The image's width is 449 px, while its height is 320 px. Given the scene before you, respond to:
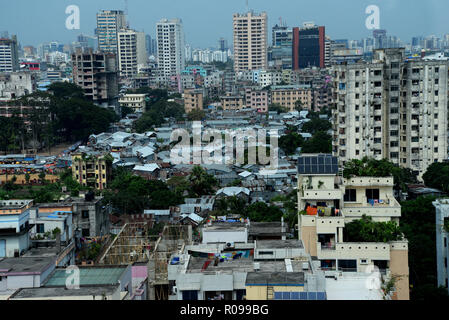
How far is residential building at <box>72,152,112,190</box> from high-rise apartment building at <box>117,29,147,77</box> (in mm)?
12085

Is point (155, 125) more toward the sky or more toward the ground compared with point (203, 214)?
more toward the sky

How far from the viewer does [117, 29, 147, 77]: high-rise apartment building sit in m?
21.4

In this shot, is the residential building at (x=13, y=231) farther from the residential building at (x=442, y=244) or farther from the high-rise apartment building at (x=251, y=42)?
the high-rise apartment building at (x=251, y=42)

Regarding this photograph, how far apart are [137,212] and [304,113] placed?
9.99 metres

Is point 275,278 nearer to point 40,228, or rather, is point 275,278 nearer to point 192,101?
point 40,228

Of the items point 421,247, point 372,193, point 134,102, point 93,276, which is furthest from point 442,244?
point 134,102

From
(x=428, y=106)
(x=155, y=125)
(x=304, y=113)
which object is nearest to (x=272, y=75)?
(x=304, y=113)

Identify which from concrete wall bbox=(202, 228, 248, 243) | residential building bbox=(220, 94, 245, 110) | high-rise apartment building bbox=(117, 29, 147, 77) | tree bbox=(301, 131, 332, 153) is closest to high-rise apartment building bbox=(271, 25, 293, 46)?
residential building bbox=(220, 94, 245, 110)

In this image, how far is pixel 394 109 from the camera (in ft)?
25.6

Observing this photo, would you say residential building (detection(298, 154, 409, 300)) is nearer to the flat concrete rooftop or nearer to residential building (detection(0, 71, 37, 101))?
the flat concrete rooftop

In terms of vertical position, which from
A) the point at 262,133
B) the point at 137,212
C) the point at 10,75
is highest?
the point at 10,75

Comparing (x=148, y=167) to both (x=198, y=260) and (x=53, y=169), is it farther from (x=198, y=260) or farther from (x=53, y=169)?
(x=198, y=260)

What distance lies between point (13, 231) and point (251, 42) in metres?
16.7

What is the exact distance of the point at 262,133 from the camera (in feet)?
40.4
